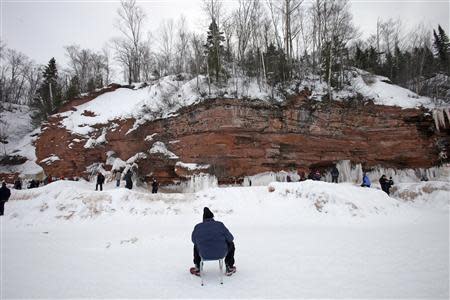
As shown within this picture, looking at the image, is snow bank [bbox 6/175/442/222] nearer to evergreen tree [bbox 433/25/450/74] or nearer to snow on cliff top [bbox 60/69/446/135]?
snow on cliff top [bbox 60/69/446/135]

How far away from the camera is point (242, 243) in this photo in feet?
24.2

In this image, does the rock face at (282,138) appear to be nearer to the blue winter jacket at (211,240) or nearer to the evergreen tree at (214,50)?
the evergreen tree at (214,50)

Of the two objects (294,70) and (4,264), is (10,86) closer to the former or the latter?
(294,70)

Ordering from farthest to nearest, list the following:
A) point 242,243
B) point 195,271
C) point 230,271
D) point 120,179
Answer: point 120,179
point 242,243
point 195,271
point 230,271

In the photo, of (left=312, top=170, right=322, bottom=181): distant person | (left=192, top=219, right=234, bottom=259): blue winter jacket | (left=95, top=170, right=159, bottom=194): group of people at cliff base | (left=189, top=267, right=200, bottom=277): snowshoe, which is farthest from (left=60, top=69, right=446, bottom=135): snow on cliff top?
(left=189, top=267, right=200, bottom=277): snowshoe

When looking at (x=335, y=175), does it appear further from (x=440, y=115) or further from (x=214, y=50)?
(x=214, y=50)

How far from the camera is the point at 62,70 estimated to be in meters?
48.2

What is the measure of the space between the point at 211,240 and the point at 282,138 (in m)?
15.9

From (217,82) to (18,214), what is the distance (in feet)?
53.4

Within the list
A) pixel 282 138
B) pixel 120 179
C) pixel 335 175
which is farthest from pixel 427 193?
pixel 120 179

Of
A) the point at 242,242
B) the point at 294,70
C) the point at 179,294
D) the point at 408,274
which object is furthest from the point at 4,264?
the point at 294,70

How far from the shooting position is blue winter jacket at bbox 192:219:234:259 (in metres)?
4.55

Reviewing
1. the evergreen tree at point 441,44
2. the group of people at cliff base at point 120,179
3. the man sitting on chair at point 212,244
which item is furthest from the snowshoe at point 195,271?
the evergreen tree at point 441,44

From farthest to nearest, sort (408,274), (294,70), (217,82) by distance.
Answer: (294,70) < (217,82) < (408,274)
